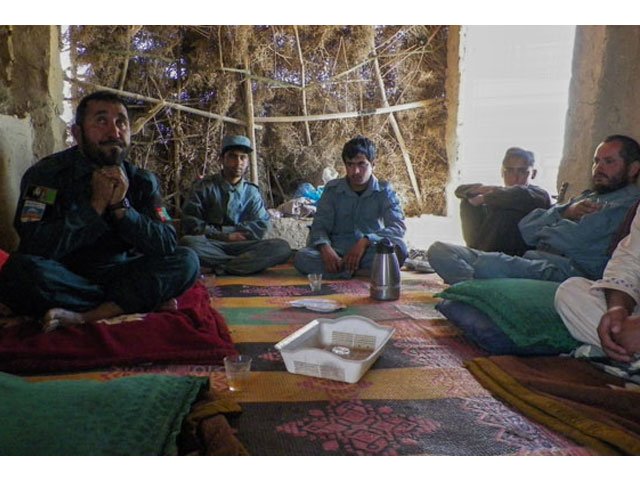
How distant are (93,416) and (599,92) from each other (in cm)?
399

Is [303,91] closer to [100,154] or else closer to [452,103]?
[452,103]

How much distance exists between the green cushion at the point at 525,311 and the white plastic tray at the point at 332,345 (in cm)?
54

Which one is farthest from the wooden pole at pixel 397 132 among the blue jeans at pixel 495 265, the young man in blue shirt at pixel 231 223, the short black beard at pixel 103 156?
the short black beard at pixel 103 156

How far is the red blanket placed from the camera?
2055mm

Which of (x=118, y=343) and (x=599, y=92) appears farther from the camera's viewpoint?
(x=599, y=92)

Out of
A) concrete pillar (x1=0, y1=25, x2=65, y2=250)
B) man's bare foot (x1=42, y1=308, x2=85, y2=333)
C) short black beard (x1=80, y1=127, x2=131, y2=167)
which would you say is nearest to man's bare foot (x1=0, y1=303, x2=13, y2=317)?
man's bare foot (x1=42, y1=308, x2=85, y2=333)

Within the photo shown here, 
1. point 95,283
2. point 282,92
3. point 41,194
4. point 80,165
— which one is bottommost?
point 95,283

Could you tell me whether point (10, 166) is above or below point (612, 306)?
above

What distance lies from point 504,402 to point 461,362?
0.42m

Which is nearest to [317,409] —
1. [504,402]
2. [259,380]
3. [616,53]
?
[259,380]

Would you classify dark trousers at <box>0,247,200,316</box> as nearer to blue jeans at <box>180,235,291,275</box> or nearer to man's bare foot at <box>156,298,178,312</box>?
man's bare foot at <box>156,298,178,312</box>

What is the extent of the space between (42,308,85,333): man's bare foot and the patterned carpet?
58 centimetres

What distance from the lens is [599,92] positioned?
12.6 feet

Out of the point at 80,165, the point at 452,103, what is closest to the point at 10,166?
the point at 80,165
